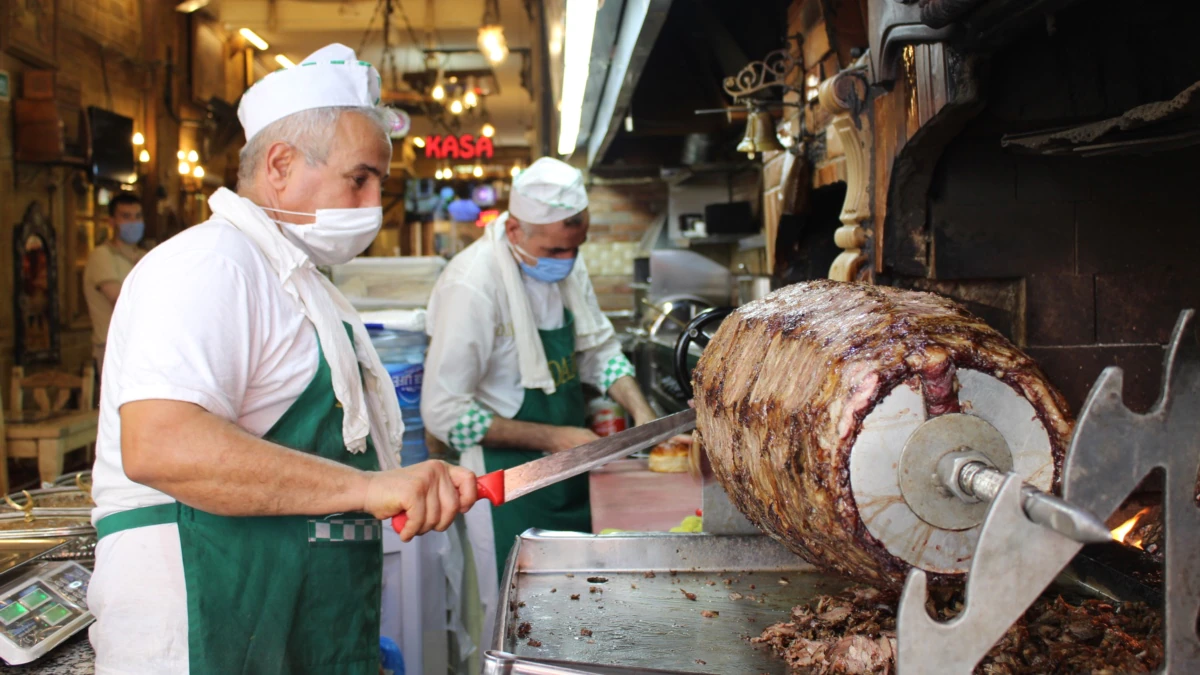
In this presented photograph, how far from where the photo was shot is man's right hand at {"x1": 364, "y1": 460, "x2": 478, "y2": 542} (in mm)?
1825

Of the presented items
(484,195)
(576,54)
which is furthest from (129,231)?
(484,195)

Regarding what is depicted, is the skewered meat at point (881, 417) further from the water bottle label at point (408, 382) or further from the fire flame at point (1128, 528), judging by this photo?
the water bottle label at point (408, 382)

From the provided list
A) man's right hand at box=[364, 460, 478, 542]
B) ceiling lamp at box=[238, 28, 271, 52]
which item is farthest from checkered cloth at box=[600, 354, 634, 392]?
ceiling lamp at box=[238, 28, 271, 52]

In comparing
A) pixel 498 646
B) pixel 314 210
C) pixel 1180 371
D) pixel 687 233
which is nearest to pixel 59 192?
pixel 687 233

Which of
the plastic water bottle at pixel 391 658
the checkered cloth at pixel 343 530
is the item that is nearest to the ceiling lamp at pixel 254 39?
the plastic water bottle at pixel 391 658

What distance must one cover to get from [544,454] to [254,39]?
Answer: 41.1 feet

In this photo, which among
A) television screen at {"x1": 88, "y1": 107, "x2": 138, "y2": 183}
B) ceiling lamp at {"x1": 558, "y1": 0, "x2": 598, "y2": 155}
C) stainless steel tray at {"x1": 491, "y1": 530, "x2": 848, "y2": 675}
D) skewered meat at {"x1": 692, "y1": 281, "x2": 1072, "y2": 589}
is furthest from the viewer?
television screen at {"x1": 88, "y1": 107, "x2": 138, "y2": 183}

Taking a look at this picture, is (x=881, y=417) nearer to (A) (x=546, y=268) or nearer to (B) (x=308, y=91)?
(B) (x=308, y=91)

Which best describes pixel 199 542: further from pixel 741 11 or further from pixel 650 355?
pixel 650 355

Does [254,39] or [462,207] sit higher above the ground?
[254,39]

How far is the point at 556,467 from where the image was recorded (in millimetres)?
2117

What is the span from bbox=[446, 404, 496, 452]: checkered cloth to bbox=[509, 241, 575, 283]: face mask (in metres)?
0.64

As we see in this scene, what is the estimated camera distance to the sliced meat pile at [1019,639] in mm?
1474

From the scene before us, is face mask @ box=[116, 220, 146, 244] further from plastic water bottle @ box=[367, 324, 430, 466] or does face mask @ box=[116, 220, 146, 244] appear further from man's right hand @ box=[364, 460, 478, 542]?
man's right hand @ box=[364, 460, 478, 542]
